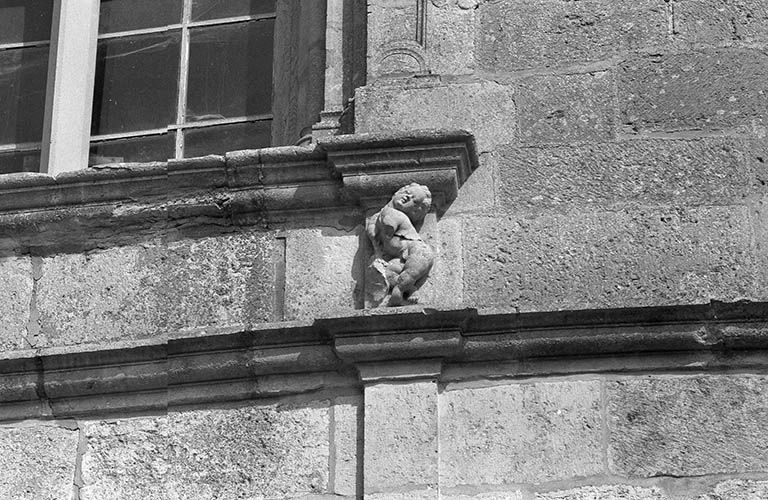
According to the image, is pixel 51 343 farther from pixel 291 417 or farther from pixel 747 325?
pixel 747 325

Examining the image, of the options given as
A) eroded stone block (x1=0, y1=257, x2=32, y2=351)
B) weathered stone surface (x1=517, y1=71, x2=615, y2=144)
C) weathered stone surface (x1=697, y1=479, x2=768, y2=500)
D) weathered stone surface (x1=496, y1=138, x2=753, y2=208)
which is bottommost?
weathered stone surface (x1=697, y1=479, x2=768, y2=500)

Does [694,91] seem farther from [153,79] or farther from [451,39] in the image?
[153,79]

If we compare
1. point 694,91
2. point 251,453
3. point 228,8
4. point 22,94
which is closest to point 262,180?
point 251,453

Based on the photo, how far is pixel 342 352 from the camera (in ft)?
21.4

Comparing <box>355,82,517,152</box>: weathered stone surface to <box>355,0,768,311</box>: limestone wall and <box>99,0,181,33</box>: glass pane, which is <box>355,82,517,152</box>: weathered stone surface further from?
<box>99,0,181,33</box>: glass pane

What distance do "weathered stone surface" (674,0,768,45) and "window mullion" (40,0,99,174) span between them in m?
2.04

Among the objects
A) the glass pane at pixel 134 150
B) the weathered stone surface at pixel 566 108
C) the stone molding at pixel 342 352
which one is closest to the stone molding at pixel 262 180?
the weathered stone surface at pixel 566 108

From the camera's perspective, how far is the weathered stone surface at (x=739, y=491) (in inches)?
245

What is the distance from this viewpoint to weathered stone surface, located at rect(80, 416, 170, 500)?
6.55 m

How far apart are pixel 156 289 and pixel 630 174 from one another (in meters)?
1.45

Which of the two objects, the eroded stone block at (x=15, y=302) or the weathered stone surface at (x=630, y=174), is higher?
the weathered stone surface at (x=630, y=174)

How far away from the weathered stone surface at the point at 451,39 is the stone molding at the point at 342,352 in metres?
0.93

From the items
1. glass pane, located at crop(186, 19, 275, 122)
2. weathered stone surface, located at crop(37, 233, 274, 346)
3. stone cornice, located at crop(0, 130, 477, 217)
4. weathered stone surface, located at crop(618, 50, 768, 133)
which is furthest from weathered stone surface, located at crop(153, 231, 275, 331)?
weathered stone surface, located at crop(618, 50, 768, 133)

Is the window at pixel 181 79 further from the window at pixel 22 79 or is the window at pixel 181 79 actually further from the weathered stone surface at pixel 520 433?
the weathered stone surface at pixel 520 433
